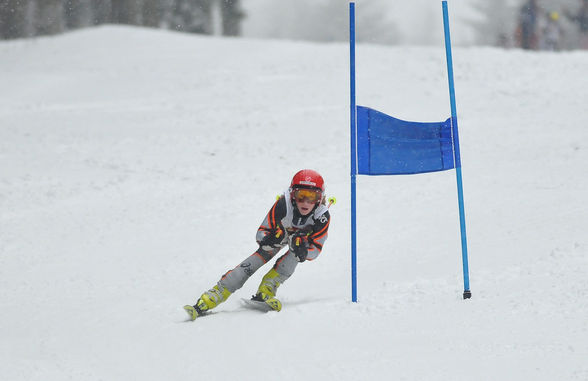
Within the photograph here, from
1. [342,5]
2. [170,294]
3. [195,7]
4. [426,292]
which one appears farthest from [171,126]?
[342,5]

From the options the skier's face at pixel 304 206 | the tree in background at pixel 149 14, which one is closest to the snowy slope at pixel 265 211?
the skier's face at pixel 304 206

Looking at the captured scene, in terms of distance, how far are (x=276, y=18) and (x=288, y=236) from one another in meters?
Answer: 74.6

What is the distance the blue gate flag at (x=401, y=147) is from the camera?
228 inches

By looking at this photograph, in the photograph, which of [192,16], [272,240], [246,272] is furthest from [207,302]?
[192,16]

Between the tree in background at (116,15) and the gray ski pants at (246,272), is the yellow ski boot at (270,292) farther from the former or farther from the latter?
the tree in background at (116,15)

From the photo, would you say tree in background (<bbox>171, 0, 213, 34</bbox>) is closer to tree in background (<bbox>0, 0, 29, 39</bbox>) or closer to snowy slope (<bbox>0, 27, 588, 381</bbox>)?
tree in background (<bbox>0, 0, 29, 39</bbox>)

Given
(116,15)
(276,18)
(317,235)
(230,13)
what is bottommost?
(317,235)

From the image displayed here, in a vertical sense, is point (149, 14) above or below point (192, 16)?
below

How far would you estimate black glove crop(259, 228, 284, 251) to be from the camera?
6.01 meters

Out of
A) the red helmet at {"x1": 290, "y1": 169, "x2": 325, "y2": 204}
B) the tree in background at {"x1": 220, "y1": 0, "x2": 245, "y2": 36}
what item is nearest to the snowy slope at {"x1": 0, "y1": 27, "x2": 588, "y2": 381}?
the red helmet at {"x1": 290, "y1": 169, "x2": 325, "y2": 204}

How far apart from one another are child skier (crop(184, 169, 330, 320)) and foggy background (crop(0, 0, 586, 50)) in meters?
18.7

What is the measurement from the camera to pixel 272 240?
6.08 metres

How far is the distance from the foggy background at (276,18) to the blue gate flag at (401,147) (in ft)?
59.8

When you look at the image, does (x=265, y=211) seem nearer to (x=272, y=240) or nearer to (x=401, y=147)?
(x=272, y=240)
